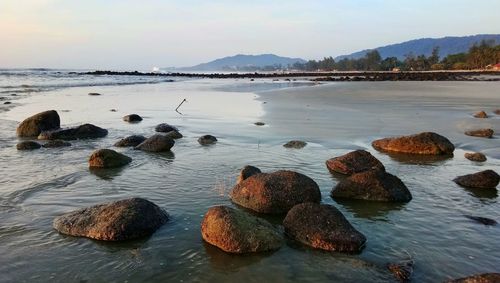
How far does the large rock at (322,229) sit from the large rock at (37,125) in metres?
13.3

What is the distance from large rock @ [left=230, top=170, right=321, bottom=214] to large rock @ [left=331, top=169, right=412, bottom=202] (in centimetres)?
80

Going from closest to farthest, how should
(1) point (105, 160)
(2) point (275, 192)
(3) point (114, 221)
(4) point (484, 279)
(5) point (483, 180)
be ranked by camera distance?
1. (4) point (484, 279)
2. (3) point (114, 221)
3. (2) point (275, 192)
4. (5) point (483, 180)
5. (1) point (105, 160)

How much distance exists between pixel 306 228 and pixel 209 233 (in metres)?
1.56

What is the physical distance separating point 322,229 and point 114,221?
3386mm

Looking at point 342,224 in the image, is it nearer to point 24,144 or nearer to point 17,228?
point 17,228

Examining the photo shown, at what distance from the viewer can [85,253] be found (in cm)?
677

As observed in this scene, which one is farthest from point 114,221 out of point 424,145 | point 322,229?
point 424,145

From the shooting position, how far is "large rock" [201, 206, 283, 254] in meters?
6.90

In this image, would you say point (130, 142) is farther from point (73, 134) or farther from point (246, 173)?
point (246, 173)

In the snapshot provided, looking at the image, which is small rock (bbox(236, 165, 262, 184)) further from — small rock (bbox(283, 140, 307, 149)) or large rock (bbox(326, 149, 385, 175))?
small rock (bbox(283, 140, 307, 149))

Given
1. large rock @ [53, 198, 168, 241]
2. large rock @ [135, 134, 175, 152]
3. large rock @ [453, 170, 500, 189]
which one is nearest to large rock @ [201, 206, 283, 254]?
large rock @ [53, 198, 168, 241]

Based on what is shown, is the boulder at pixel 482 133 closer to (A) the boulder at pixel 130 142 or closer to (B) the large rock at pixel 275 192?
(B) the large rock at pixel 275 192

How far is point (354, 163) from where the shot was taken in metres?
11.6

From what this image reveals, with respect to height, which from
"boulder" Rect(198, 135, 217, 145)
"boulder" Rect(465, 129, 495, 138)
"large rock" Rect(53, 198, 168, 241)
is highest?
"large rock" Rect(53, 198, 168, 241)
